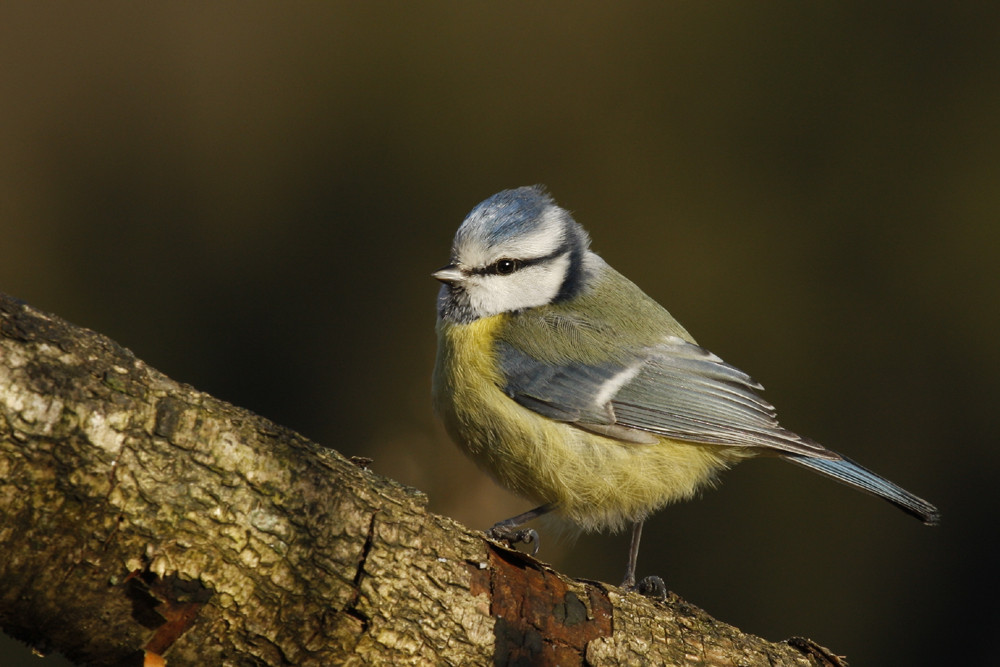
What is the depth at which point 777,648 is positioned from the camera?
5.16 ft

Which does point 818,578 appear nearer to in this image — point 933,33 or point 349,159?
point 933,33

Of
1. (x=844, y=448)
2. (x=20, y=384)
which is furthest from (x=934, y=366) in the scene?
(x=20, y=384)

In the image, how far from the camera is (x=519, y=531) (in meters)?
1.83

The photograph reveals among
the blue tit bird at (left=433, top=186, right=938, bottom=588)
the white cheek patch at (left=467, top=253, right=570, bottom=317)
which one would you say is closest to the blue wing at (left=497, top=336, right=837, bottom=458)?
the blue tit bird at (left=433, top=186, right=938, bottom=588)

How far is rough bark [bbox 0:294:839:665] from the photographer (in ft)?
3.31

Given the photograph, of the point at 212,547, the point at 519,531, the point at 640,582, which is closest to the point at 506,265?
the point at 519,531

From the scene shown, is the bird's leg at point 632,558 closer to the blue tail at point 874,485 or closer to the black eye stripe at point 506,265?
the blue tail at point 874,485

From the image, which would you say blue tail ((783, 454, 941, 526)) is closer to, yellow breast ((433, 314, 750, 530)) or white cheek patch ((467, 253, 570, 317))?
yellow breast ((433, 314, 750, 530))

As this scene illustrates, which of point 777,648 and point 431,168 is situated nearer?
point 777,648

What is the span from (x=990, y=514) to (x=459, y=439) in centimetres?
197

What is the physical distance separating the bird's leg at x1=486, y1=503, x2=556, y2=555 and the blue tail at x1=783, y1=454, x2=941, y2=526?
640mm

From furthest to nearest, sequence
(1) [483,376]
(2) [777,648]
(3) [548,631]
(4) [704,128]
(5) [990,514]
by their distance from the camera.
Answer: (4) [704,128] < (5) [990,514] < (1) [483,376] < (2) [777,648] < (3) [548,631]

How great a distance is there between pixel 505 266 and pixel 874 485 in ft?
3.35

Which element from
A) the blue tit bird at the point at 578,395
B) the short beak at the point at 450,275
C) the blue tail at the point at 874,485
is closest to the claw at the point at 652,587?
the blue tit bird at the point at 578,395
